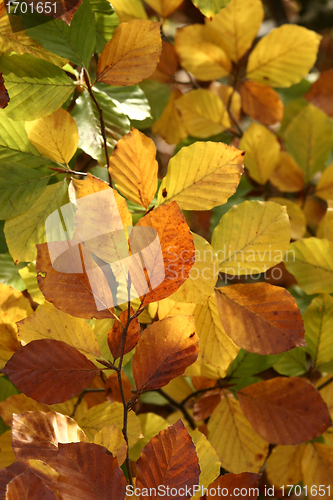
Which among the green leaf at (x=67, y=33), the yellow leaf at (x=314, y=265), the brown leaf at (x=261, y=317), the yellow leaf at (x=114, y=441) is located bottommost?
the yellow leaf at (x=314, y=265)

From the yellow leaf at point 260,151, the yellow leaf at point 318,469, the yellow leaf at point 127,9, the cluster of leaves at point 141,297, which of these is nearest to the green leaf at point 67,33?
the cluster of leaves at point 141,297

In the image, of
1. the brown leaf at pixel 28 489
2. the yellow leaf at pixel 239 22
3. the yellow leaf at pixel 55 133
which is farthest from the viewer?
the yellow leaf at pixel 239 22

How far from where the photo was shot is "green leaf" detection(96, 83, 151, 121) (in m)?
0.32

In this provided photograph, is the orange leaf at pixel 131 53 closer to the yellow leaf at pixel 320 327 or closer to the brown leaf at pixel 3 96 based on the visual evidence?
the brown leaf at pixel 3 96

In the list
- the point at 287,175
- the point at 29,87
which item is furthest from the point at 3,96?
the point at 287,175

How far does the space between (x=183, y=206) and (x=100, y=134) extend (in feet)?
0.29

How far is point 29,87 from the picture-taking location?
26 centimetres

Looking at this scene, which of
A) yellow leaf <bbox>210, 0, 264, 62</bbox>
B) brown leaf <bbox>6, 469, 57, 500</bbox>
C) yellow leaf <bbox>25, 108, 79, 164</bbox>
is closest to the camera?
brown leaf <bbox>6, 469, 57, 500</bbox>

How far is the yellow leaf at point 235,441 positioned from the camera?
32cm

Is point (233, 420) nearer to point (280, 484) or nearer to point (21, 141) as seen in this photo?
point (280, 484)

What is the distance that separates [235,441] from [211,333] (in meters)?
0.11

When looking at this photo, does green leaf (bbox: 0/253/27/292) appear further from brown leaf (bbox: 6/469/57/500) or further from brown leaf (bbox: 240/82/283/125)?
brown leaf (bbox: 240/82/283/125)

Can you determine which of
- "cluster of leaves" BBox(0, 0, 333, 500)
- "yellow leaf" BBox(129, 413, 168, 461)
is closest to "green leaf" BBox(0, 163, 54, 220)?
"cluster of leaves" BBox(0, 0, 333, 500)

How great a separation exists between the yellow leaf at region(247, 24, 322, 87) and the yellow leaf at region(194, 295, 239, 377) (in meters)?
0.27
